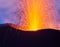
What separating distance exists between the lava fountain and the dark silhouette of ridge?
0.51 meters

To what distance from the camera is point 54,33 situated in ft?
3.47

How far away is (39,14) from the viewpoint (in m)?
1.61

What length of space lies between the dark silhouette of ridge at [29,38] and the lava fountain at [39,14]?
508mm

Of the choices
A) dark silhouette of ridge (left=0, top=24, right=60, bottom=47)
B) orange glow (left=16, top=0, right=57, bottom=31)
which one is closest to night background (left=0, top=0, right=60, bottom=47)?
orange glow (left=16, top=0, right=57, bottom=31)

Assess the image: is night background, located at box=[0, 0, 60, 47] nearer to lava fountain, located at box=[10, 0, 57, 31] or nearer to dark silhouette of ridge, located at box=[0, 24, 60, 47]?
lava fountain, located at box=[10, 0, 57, 31]

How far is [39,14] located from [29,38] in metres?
0.61

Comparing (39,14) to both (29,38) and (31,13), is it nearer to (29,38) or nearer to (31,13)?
(31,13)

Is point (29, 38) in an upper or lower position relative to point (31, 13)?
lower

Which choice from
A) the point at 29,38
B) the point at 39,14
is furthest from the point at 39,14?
the point at 29,38

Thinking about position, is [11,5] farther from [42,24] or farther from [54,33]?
[54,33]

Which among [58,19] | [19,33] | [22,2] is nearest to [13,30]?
[19,33]

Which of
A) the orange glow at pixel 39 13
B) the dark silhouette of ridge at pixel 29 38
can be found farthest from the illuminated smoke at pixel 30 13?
the dark silhouette of ridge at pixel 29 38

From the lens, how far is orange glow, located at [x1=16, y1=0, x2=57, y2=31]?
1.58 m

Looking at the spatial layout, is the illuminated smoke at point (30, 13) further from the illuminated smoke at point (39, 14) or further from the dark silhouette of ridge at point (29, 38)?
the dark silhouette of ridge at point (29, 38)
